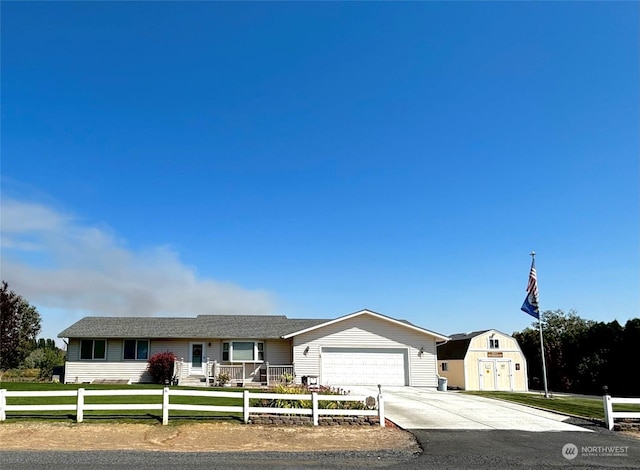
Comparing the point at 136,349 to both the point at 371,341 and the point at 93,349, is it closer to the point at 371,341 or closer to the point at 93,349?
the point at 93,349

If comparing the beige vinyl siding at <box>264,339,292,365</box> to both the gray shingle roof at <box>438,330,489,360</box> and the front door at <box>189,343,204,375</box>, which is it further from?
the gray shingle roof at <box>438,330,489,360</box>

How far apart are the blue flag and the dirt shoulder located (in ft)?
44.1

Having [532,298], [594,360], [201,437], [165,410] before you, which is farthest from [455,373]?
[201,437]

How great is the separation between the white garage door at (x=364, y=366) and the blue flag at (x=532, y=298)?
6878mm

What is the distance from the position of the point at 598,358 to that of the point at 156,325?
2788 centimetres

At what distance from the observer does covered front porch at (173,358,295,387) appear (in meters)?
26.2

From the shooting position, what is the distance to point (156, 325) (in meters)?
29.5

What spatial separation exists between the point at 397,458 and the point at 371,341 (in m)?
17.6

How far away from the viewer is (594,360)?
110ft

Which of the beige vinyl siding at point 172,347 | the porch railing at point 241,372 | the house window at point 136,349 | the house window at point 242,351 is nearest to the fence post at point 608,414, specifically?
the porch railing at point 241,372

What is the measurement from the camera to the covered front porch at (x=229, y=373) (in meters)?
26.2

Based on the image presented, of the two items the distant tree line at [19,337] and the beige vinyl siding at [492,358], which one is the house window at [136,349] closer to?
the distant tree line at [19,337]

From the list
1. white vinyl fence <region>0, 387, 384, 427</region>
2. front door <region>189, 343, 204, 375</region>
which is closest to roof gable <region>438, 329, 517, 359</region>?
front door <region>189, 343, 204, 375</region>

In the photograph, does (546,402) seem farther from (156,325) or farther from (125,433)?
(156,325)
